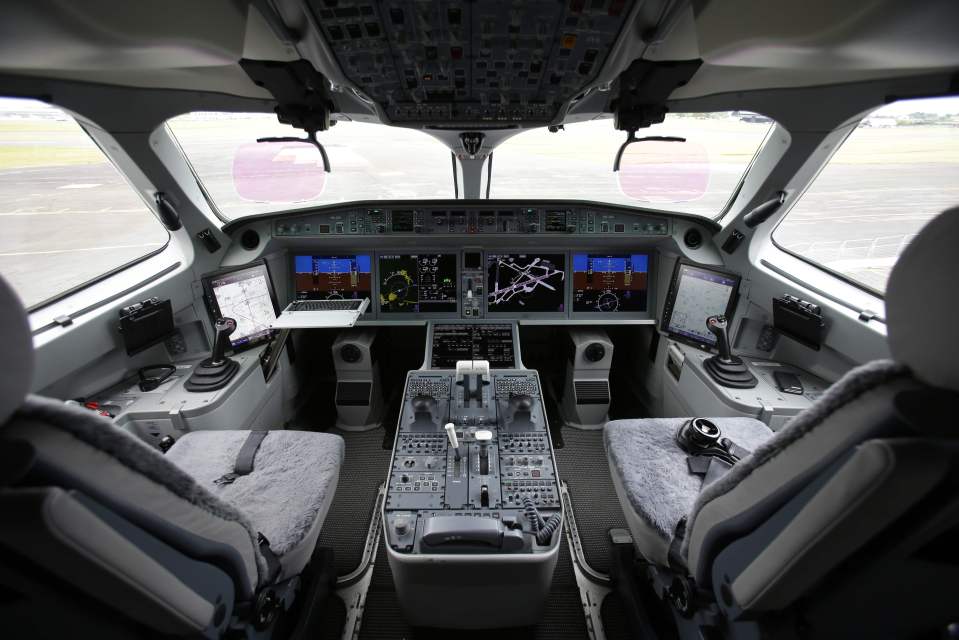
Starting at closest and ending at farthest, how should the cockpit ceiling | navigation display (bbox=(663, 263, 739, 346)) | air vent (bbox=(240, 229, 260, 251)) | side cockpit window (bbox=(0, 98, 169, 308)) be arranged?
the cockpit ceiling
side cockpit window (bbox=(0, 98, 169, 308))
navigation display (bbox=(663, 263, 739, 346))
air vent (bbox=(240, 229, 260, 251))

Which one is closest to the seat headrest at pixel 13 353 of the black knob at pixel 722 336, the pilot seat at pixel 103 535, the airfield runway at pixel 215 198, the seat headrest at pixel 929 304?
the pilot seat at pixel 103 535

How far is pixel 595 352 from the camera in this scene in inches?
115

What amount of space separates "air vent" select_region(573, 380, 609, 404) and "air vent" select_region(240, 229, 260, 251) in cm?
241

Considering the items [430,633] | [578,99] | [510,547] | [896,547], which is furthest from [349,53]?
[430,633]

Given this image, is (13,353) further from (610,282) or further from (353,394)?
(610,282)

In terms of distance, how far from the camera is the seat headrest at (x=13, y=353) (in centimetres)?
60

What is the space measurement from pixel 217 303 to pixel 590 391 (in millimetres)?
2502

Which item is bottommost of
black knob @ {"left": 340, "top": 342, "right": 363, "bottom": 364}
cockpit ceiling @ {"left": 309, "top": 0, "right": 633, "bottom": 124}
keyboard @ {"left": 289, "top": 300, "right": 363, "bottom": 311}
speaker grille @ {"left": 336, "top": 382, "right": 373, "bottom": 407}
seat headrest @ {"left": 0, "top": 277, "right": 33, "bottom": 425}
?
speaker grille @ {"left": 336, "top": 382, "right": 373, "bottom": 407}

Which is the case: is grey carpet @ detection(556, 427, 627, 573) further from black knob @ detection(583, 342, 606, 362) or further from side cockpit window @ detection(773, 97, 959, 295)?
side cockpit window @ detection(773, 97, 959, 295)

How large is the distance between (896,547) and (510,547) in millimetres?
988

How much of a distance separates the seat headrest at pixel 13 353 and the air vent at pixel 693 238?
122 inches

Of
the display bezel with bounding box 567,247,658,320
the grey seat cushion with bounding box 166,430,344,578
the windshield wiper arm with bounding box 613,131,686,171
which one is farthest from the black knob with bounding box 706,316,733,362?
the grey seat cushion with bounding box 166,430,344,578

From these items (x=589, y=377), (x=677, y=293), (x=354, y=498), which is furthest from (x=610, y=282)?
(x=354, y=498)

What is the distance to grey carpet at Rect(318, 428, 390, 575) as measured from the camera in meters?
2.12
